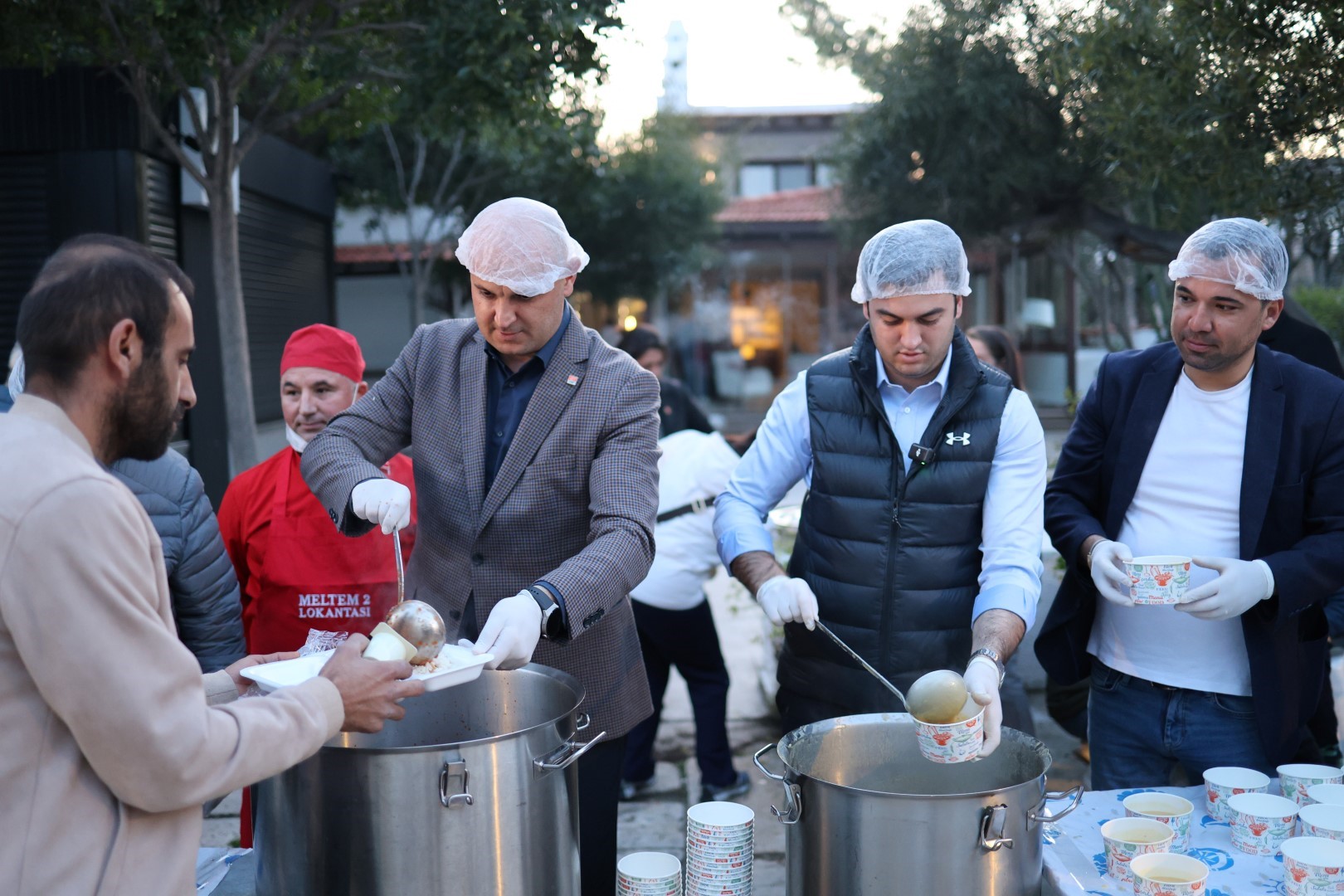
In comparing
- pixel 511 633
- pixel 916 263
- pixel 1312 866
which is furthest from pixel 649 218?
pixel 1312 866

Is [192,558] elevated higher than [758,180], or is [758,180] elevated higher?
[758,180]

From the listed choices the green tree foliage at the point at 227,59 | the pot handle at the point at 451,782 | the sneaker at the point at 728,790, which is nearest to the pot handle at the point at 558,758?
the pot handle at the point at 451,782

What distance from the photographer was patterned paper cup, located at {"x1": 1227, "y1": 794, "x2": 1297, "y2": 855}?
201cm

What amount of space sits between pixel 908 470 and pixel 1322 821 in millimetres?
1008

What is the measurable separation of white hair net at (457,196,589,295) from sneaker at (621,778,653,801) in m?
2.98

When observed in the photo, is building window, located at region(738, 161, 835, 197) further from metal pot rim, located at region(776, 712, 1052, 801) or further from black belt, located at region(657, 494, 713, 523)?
metal pot rim, located at region(776, 712, 1052, 801)

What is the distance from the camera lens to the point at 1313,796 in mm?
2080

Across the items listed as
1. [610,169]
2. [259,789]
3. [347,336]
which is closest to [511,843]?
[259,789]

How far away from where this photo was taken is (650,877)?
1901 millimetres

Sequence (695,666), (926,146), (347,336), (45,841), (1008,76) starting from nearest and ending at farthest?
(45,841)
(347,336)
(695,666)
(1008,76)
(926,146)

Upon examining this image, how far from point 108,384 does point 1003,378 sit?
1902 mm

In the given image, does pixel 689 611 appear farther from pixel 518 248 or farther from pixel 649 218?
pixel 649 218

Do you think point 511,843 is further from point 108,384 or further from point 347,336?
point 347,336

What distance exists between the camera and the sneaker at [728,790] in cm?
468
